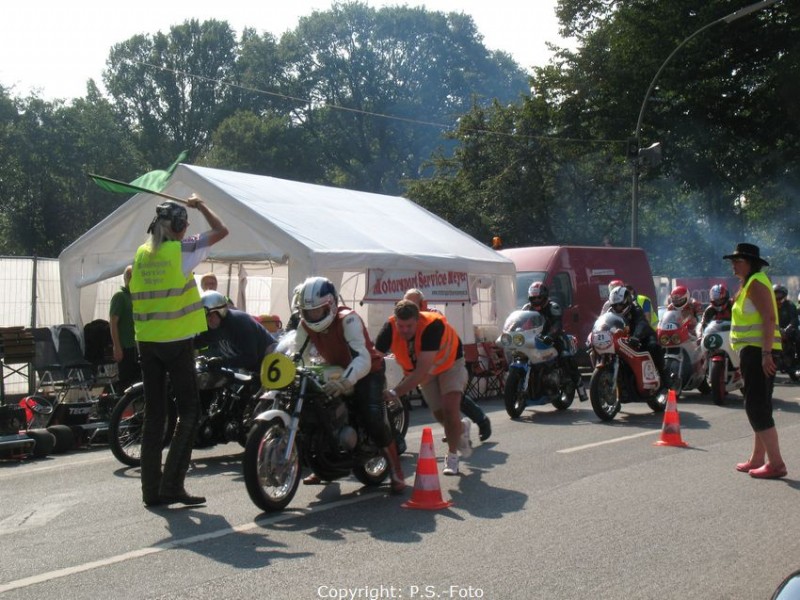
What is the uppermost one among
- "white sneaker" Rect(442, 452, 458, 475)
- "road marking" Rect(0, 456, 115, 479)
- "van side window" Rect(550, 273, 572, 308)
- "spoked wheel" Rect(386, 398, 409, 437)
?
"van side window" Rect(550, 273, 572, 308)

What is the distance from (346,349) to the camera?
25.1 feet

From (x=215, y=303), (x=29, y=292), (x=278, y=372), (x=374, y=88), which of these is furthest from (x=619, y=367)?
(x=374, y=88)

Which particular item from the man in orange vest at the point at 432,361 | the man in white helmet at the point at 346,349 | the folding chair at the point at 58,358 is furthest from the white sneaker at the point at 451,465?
the folding chair at the point at 58,358

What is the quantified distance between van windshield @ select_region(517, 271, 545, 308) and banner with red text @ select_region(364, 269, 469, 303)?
269 cm

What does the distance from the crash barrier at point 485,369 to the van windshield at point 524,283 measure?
7.54ft

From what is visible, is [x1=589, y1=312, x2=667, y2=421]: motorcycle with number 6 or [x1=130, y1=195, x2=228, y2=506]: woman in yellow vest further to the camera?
[x1=589, y1=312, x2=667, y2=421]: motorcycle with number 6

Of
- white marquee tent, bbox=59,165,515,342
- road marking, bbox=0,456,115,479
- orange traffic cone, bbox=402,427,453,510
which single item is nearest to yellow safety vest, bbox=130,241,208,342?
orange traffic cone, bbox=402,427,453,510

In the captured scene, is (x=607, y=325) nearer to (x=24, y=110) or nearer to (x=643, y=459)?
(x=643, y=459)

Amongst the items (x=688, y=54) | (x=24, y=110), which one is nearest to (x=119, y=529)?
(x=688, y=54)

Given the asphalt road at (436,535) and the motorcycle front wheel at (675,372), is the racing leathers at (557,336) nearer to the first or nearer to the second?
the motorcycle front wheel at (675,372)

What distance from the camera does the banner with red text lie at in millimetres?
15203

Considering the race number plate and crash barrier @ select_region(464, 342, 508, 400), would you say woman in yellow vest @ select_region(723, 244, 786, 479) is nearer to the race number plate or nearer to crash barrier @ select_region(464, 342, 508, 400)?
the race number plate

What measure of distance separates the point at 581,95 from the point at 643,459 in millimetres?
25327

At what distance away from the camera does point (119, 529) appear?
6730 millimetres
